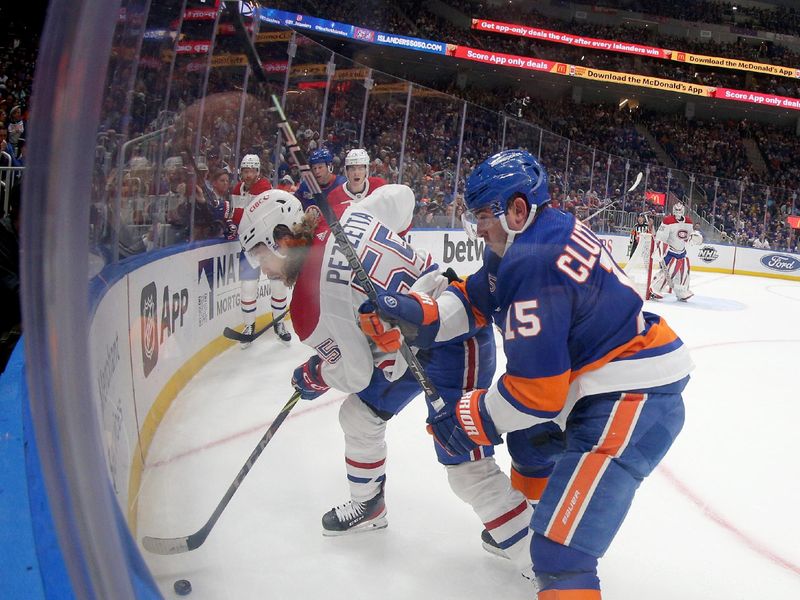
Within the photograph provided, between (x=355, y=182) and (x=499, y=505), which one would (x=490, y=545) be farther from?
(x=355, y=182)

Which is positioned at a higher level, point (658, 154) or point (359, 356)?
point (658, 154)

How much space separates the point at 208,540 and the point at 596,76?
159cm

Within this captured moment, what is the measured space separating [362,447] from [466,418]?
1.93 feet

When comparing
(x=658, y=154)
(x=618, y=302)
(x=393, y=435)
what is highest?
(x=658, y=154)

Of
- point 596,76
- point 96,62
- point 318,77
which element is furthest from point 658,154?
point 96,62

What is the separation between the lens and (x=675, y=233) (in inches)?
285

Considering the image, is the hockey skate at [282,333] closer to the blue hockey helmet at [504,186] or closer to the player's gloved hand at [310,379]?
the player's gloved hand at [310,379]

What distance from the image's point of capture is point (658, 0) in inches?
55.2

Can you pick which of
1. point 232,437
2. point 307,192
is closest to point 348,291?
point 307,192

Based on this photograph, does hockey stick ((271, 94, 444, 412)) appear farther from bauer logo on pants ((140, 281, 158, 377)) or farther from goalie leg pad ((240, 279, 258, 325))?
goalie leg pad ((240, 279, 258, 325))

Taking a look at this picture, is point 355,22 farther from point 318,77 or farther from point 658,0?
point 658,0

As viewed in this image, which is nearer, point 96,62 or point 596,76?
point 96,62

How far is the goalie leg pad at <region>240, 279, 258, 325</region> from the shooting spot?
2.60 metres

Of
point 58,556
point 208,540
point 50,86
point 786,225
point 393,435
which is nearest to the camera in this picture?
point 50,86
